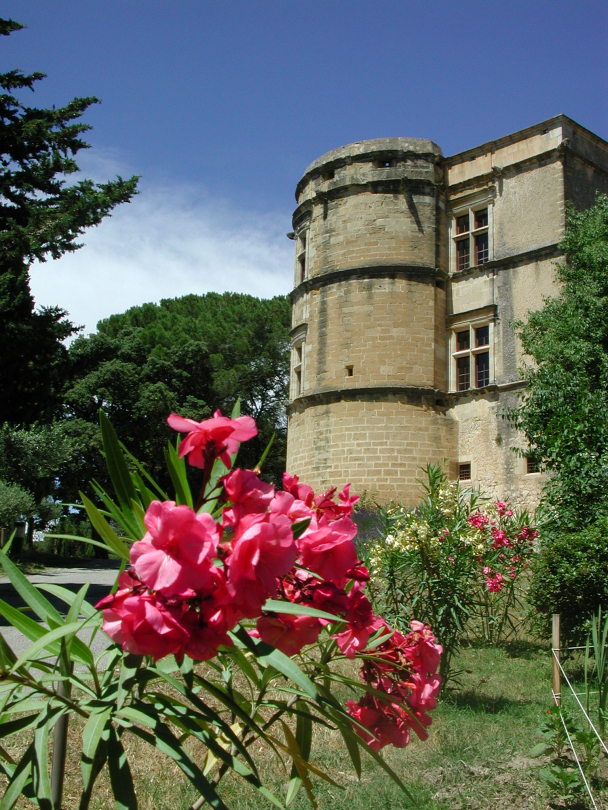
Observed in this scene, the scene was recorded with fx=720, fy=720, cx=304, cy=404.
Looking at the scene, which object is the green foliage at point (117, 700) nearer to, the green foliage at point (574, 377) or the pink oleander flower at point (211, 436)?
the pink oleander flower at point (211, 436)

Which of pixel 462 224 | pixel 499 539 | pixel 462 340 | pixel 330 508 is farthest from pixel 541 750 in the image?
pixel 462 224

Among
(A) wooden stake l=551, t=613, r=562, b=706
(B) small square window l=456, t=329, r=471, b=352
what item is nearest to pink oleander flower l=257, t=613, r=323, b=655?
(A) wooden stake l=551, t=613, r=562, b=706

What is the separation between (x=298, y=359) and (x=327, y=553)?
1906 centimetres

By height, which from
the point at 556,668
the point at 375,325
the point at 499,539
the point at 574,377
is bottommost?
the point at 556,668

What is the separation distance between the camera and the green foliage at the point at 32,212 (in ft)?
37.1

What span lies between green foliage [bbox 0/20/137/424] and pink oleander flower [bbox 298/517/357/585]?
10.9 m

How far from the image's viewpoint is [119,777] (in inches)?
53.6

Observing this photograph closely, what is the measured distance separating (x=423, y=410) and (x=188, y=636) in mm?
17089

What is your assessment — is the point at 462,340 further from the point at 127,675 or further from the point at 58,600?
the point at 127,675

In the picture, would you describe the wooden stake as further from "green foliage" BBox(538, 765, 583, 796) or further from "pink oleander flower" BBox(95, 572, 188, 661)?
"pink oleander flower" BBox(95, 572, 188, 661)

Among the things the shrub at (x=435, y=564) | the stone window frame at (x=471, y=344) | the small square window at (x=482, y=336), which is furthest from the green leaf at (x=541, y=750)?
the small square window at (x=482, y=336)

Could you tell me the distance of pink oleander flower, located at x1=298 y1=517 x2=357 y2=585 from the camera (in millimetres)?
1464

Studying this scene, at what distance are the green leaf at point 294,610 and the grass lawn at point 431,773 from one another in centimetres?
287

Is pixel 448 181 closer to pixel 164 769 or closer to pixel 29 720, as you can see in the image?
pixel 164 769
